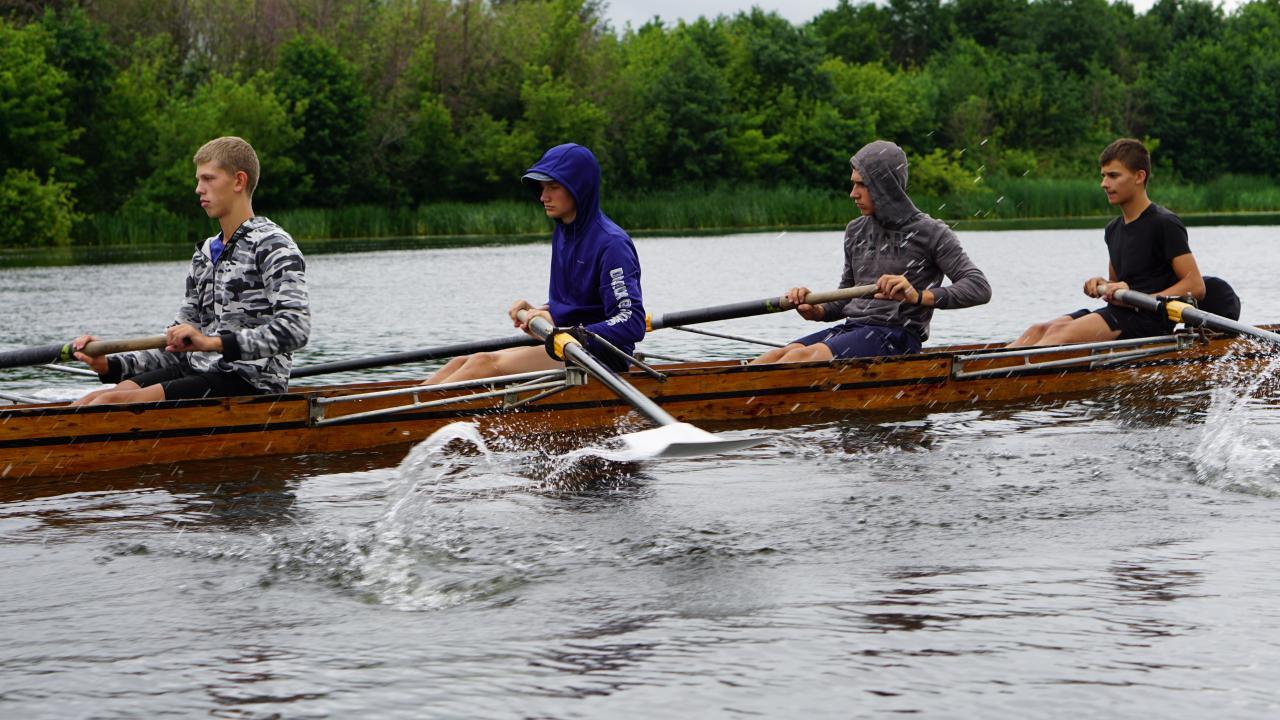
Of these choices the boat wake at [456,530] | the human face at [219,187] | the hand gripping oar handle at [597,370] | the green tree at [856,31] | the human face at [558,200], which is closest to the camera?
the boat wake at [456,530]

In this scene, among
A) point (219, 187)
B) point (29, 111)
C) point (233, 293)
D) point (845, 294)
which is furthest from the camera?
point (29, 111)

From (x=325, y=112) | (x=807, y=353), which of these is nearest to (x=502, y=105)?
(x=325, y=112)

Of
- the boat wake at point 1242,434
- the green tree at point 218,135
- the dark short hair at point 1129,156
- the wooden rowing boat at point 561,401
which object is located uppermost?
the green tree at point 218,135

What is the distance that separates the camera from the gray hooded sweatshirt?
923 centimetres

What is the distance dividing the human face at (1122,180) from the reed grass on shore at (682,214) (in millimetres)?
38736

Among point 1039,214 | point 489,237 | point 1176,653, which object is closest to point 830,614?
point 1176,653

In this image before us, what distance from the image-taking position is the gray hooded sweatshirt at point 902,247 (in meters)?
9.23

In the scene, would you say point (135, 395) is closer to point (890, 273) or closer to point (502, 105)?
point (890, 273)

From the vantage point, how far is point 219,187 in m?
7.30

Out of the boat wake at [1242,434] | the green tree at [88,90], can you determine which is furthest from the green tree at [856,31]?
the boat wake at [1242,434]

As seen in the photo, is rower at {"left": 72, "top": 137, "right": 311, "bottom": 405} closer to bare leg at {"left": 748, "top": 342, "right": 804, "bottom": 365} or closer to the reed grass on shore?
bare leg at {"left": 748, "top": 342, "right": 804, "bottom": 365}

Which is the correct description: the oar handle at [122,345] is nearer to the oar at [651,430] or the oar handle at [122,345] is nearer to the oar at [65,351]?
the oar at [65,351]

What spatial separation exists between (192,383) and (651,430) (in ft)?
8.44

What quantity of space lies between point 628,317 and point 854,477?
1.53m
